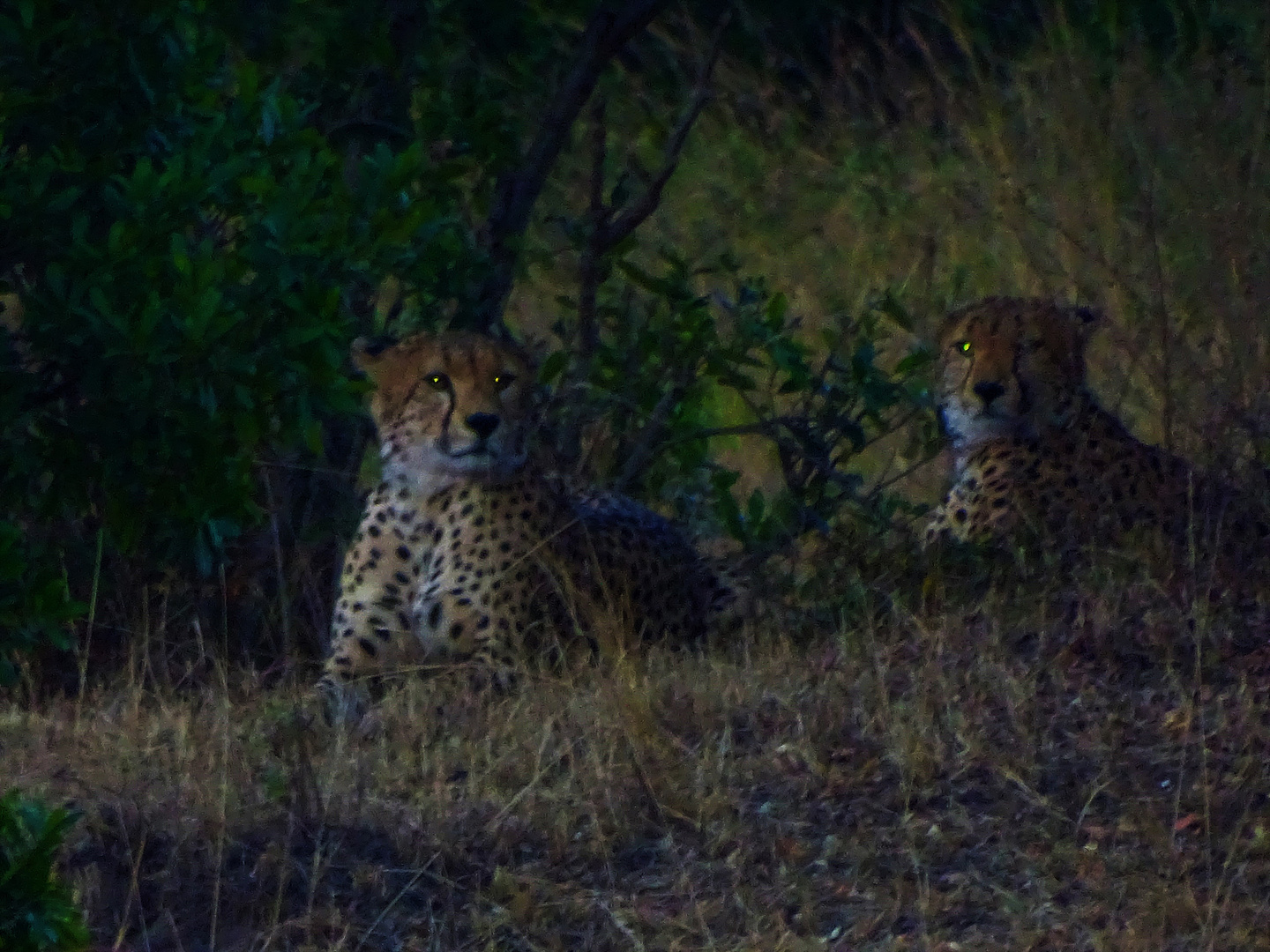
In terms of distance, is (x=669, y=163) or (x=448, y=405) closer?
(x=448, y=405)

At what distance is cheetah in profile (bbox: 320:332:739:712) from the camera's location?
5812 millimetres

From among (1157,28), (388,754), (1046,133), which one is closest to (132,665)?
(388,754)

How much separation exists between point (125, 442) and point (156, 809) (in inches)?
27.9

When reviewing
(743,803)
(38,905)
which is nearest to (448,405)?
(743,803)

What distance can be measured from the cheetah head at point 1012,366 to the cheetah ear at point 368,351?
1.51 meters

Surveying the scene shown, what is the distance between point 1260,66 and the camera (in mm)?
8195

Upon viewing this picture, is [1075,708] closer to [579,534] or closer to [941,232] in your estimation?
[579,534]

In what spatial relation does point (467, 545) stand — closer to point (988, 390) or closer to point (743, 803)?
point (988, 390)

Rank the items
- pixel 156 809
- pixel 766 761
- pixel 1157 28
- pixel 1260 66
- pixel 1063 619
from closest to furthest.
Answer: pixel 156 809 < pixel 766 761 < pixel 1063 619 < pixel 1260 66 < pixel 1157 28

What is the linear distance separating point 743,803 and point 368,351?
2.05m

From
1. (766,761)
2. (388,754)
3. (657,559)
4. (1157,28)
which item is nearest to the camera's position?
(766,761)

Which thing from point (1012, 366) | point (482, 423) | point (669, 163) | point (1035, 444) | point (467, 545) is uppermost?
point (669, 163)

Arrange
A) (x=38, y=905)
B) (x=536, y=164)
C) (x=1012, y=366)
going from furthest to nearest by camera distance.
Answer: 1. (x=536, y=164)
2. (x=1012, y=366)
3. (x=38, y=905)

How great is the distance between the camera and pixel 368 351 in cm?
599
